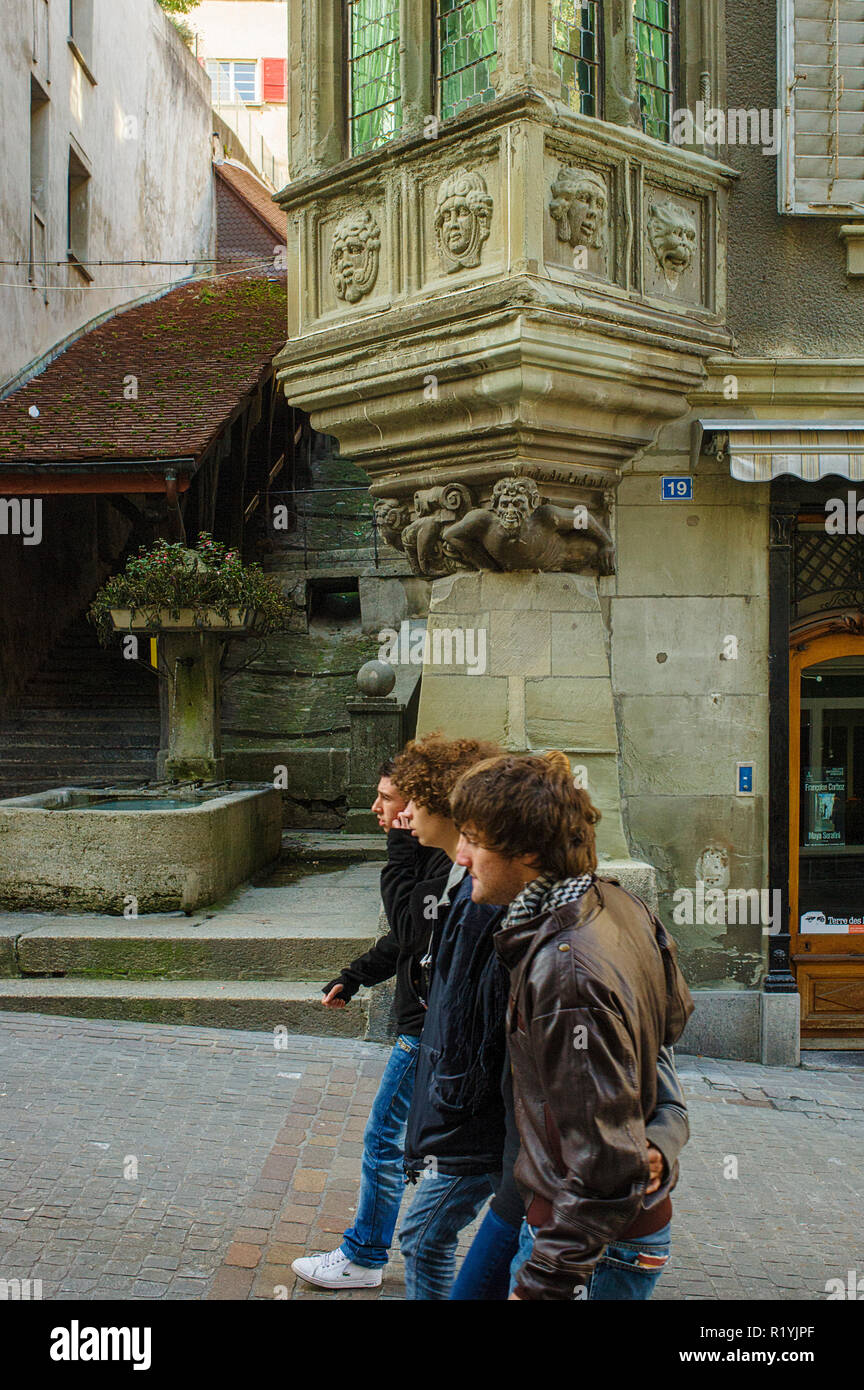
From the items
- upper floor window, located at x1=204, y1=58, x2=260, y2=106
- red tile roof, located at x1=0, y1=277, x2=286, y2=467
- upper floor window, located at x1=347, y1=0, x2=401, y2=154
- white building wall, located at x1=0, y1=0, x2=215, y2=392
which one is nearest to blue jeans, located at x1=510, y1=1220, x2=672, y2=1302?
upper floor window, located at x1=347, y1=0, x2=401, y2=154

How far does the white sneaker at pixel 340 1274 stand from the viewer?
140 inches

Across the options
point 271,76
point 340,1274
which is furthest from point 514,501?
point 271,76

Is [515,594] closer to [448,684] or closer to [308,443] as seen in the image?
[448,684]

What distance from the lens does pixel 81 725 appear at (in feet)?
41.7

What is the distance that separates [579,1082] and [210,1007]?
14.4ft

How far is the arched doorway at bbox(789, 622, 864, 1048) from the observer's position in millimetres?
6730

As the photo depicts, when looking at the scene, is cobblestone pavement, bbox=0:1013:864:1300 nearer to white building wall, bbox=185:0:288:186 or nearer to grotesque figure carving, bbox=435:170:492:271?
grotesque figure carving, bbox=435:170:492:271

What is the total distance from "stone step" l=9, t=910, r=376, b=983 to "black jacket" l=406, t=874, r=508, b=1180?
3701mm

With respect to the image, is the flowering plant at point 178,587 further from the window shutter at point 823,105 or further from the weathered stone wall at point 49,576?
the weathered stone wall at point 49,576

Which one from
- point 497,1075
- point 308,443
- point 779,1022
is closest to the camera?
point 497,1075

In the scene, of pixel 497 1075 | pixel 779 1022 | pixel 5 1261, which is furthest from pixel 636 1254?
pixel 779 1022

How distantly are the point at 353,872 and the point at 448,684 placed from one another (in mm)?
3203

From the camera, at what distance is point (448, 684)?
19.9 ft

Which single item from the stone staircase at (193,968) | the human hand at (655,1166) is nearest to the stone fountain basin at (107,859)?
the stone staircase at (193,968)
